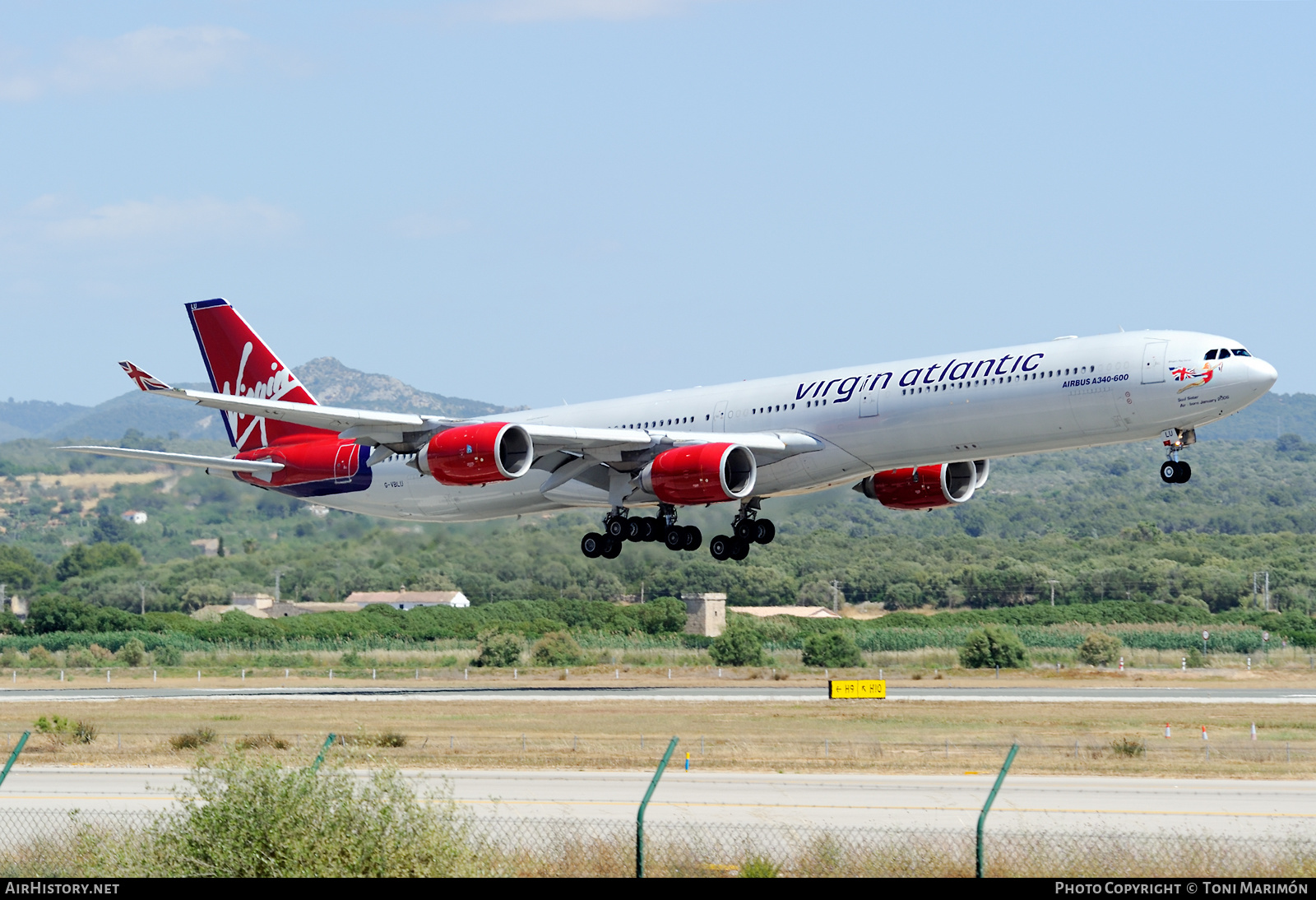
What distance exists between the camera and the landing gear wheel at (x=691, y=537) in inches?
1939

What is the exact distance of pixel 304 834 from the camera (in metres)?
17.5

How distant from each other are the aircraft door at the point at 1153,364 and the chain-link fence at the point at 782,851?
17.2 m

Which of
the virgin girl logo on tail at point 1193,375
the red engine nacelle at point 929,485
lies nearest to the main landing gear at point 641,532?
the red engine nacelle at point 929,485

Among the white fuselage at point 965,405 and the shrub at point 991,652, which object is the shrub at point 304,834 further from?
the shrub at point 991,652

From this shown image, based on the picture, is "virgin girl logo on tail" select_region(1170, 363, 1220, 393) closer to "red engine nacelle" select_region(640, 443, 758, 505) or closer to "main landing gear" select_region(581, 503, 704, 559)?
"red engine nacelle" select_region(640, 443, 758, 505)

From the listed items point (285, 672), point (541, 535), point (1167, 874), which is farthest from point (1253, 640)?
point (1167, 874)

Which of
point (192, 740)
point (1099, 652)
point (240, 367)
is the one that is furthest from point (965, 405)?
point (1099, 652)

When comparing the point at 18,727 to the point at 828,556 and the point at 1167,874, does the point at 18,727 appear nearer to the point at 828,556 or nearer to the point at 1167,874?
the point at 1167,874

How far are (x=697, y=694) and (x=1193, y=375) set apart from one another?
2963 centimetres

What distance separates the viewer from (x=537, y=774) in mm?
33344

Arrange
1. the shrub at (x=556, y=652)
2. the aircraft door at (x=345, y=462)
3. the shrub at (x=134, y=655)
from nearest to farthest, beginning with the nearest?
the aircraft door at (x=345, y=462) < the shrub at (x=556, y=652) < the shrub at (x=134, y=655)

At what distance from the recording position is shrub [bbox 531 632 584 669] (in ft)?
269

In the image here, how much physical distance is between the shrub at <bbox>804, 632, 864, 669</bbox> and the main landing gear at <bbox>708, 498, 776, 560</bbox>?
3093cm

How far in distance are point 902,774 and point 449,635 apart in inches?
2367
